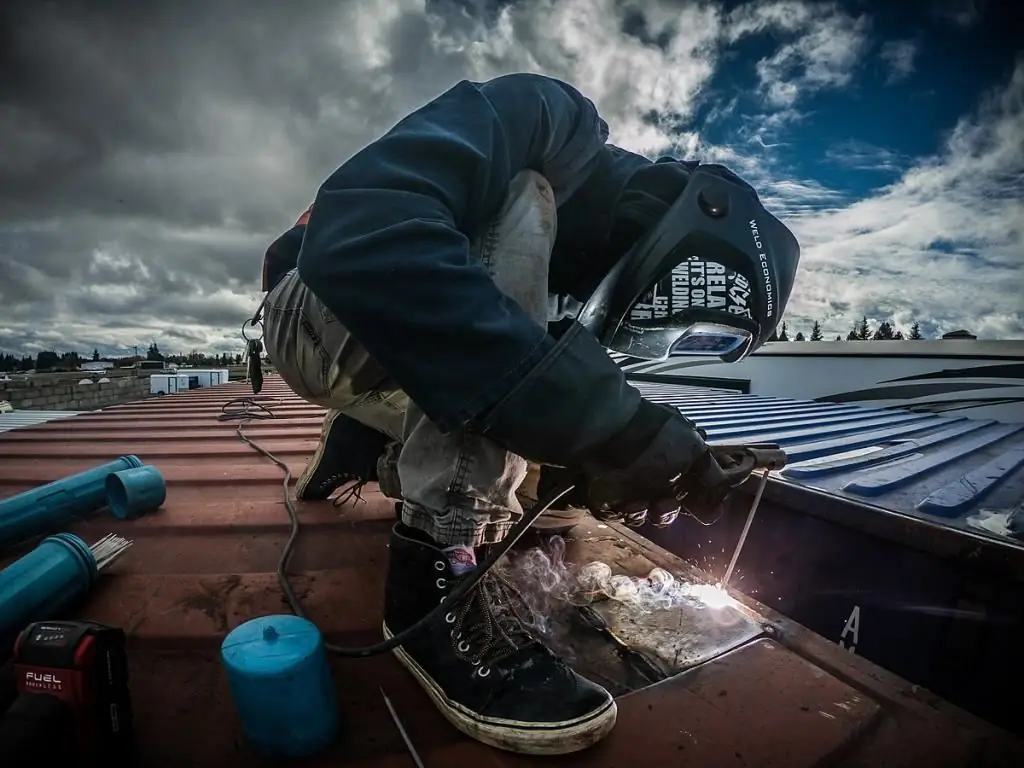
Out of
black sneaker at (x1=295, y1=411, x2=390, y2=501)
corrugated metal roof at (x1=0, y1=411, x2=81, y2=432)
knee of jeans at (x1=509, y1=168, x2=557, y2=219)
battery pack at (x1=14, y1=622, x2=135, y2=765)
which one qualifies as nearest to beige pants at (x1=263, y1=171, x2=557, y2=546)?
knee of jeans at (x1=509, y1=168, x2=557, y2=219)

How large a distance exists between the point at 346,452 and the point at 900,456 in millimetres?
2068

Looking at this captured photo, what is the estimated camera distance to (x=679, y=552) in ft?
5.95

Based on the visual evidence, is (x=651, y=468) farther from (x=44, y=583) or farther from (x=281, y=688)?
(x=44, y=583)

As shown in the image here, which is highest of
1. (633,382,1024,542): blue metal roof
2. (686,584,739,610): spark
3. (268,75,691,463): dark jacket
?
(268,75,691,463): dark jacket

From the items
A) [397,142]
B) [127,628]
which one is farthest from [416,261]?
[127,628]

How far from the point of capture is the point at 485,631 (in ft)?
2.90

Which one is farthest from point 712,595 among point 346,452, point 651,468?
point 346,452

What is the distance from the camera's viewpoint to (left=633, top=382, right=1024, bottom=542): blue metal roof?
1356 millimetres

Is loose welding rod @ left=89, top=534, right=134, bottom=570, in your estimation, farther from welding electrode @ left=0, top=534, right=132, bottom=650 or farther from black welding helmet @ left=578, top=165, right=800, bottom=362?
black welding helmet @ left=578, top=165, right=800, bottom=362

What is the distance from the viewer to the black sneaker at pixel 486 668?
75 cm

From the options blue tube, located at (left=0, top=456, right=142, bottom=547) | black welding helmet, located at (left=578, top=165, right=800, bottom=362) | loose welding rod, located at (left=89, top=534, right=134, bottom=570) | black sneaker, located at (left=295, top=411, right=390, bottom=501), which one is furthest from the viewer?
black sneaker, located at (left=295, top=411, right=390, bottom=501)

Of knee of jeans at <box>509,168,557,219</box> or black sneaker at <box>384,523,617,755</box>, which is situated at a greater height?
knee of jeans at <box>509,168,557,219</box>

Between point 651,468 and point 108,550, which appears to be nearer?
point 651,468

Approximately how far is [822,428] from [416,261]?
8.65 feet
